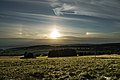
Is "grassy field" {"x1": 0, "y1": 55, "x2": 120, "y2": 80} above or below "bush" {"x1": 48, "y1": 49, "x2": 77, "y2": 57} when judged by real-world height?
below

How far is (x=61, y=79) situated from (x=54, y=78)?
3.32 feet

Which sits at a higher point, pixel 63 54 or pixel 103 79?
pixel 63 54

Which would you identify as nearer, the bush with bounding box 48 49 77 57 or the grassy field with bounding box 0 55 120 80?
the grassy field with bounding box 0 55 120 80

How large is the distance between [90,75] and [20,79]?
7.87 metres

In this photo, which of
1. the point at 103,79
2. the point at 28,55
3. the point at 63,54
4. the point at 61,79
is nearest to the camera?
the point at 103,79

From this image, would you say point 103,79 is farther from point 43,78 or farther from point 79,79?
point 43,78

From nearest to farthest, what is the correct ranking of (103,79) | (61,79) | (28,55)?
(103,79)
(61,79)
(28,55)

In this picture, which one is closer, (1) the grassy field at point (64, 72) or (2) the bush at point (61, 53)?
(1) the grassy field at point (64, 72)

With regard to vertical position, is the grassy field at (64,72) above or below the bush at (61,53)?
below

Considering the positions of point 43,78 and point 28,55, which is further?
point 28,55

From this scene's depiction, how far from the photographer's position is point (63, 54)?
113 meters

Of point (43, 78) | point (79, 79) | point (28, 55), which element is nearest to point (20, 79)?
point (43, 78)

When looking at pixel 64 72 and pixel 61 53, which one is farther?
pixel 61 53

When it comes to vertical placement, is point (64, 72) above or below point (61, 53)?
below
